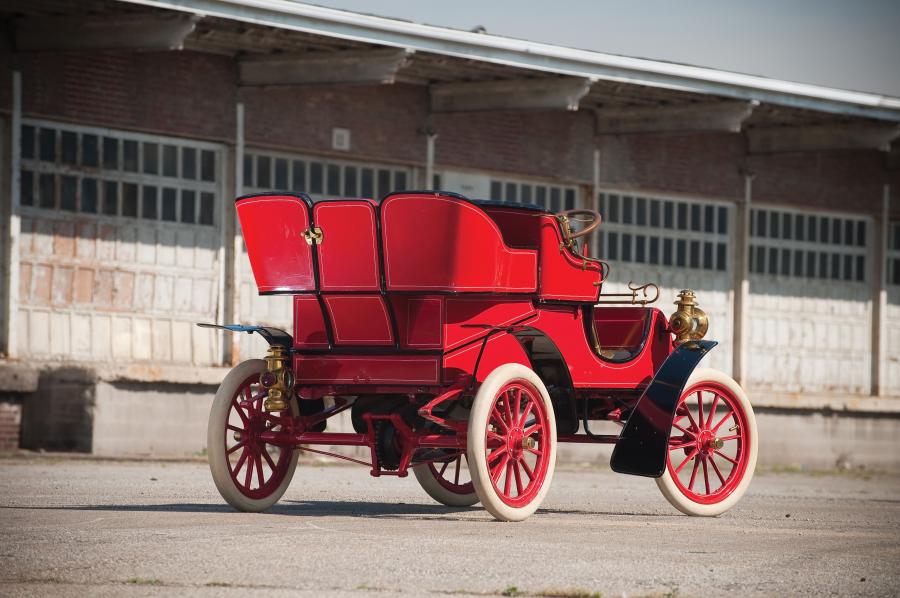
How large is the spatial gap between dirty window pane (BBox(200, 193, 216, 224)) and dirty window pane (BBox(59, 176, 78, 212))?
1.52m

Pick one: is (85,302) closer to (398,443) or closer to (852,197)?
(398,443)

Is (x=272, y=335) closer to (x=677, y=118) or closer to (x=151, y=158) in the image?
(x=151, y=158)

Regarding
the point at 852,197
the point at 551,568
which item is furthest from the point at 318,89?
the point at 551,568

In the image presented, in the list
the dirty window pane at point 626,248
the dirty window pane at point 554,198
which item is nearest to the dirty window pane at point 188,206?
the dirty window pane at point 554,198

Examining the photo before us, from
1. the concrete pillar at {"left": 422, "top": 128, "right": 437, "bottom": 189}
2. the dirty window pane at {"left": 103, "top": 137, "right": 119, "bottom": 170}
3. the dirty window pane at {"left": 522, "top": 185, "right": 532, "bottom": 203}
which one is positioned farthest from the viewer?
the dirty window pane at {"left": 522, "top": 185, "right": 532, "bottom": 203}

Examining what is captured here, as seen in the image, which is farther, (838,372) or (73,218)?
(838,372)

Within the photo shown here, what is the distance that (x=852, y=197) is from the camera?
22.5m

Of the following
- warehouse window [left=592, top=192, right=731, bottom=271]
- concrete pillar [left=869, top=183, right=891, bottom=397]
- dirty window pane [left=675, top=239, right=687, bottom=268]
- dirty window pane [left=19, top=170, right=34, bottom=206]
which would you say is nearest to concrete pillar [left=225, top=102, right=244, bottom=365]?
dirty window pane [left=19, top=170, right=34, bottom=206]

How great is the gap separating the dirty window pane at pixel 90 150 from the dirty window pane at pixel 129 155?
1.00 feet

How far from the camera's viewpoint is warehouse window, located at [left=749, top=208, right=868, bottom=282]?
21703 mm

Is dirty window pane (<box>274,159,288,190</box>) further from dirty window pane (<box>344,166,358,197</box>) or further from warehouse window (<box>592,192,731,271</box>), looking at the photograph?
warehouse window (<box>592,192,731,271</box>)

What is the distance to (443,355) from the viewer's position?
8.47 metres

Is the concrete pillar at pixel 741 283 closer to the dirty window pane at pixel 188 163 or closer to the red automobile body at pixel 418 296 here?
the dirty window pane at pixel 188 163

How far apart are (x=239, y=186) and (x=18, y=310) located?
283 cm
